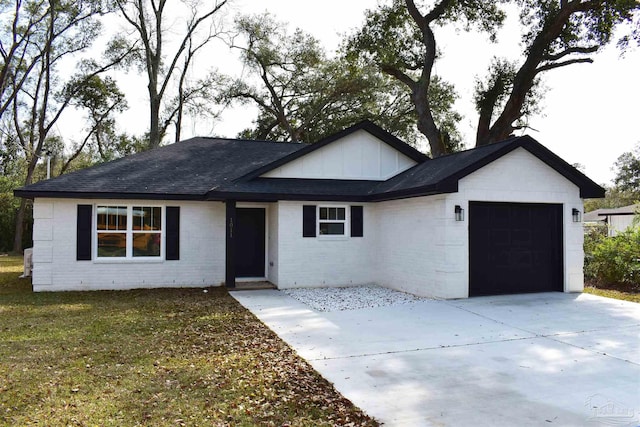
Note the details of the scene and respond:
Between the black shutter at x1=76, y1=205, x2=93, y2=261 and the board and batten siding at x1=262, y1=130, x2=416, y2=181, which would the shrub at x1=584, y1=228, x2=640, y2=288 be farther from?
the black shutter at x1=76, y1=205, x2=93, y2=261

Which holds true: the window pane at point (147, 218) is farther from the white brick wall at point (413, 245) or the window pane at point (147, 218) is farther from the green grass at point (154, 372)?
the white brick wall at point (413, 245)

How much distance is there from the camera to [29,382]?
499cm

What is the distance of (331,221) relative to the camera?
501 inches

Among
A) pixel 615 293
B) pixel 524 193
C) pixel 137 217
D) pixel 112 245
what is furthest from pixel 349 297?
pixel 615 293

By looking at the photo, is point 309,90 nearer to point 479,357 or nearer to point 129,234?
point 129,234

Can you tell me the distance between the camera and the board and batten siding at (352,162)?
1315 cm

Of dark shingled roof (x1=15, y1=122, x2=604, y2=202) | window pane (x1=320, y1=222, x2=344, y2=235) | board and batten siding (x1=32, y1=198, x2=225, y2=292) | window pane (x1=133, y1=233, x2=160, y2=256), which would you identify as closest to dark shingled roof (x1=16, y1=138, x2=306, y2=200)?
dark shingled roof (x1=15, y1=122, x2=604, y2=202)

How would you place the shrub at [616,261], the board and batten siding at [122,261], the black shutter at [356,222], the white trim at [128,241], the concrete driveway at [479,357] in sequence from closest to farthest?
the concrete driveway at [479,357]
the board and batten siding at [122,261]
the white trim at [128,241]
the shrub at [616,261]
the black shutter at [356,222]

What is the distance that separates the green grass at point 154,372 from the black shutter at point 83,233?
104 inches

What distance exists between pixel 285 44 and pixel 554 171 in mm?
22089

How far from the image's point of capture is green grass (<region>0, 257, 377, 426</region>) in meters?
4.23

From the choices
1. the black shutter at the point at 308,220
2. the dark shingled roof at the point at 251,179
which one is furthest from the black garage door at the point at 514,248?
the black shutter at the point at 308,220

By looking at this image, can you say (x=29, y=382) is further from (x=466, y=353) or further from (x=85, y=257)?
(x=85, y=257)

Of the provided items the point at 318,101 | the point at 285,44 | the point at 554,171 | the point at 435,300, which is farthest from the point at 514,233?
the point at 285,44
